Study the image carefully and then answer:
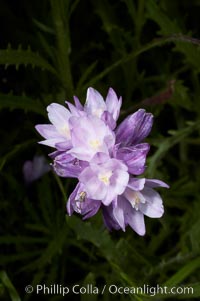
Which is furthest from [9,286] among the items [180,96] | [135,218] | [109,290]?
[180,96]

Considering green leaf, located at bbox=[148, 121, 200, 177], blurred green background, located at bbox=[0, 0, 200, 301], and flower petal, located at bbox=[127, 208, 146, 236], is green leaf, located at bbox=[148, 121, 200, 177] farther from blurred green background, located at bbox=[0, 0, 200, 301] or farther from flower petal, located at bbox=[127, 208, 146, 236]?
flower petal, located at bbox=[127, 208, 146, 236]

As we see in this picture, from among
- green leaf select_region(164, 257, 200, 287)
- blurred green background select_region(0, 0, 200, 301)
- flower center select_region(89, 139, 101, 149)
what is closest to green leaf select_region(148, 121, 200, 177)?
blurred green background select_region(0, 0, 200, 301)

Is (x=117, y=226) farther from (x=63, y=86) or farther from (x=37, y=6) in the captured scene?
(x=37, y=6)

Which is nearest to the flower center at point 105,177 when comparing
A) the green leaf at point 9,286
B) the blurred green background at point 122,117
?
the blurred green background at point 122,117

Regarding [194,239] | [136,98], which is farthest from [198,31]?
[194,239]

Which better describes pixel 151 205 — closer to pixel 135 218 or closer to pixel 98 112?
pixel 135 218
